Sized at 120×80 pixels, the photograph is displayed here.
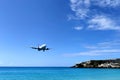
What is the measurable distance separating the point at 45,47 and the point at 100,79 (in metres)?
49.8

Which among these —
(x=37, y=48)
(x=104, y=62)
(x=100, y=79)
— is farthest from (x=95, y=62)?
(x=37, y=48)

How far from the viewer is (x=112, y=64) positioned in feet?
586

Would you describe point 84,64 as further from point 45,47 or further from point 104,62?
point 45,47

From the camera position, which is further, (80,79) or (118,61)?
(118,61)

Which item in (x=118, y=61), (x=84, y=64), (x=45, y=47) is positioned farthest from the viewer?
(x=84, y=64)

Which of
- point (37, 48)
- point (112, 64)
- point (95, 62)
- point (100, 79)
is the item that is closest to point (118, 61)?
point (112, 64)

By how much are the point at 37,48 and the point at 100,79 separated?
49.7 meters

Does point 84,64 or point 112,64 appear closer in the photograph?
point 112,64

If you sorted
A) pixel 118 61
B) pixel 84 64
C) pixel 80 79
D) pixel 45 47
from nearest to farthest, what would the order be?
pixel 45 47
pixel 80 79
pixel 118 61
pixel 84 64

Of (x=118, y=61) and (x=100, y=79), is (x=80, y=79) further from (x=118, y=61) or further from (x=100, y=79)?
(x=118, y=61)

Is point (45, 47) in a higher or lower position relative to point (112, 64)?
lower

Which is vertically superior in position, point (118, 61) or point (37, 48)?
point (118, 61)

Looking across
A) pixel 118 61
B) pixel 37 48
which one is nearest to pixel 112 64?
pixel 118 61

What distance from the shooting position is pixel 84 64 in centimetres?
19300
